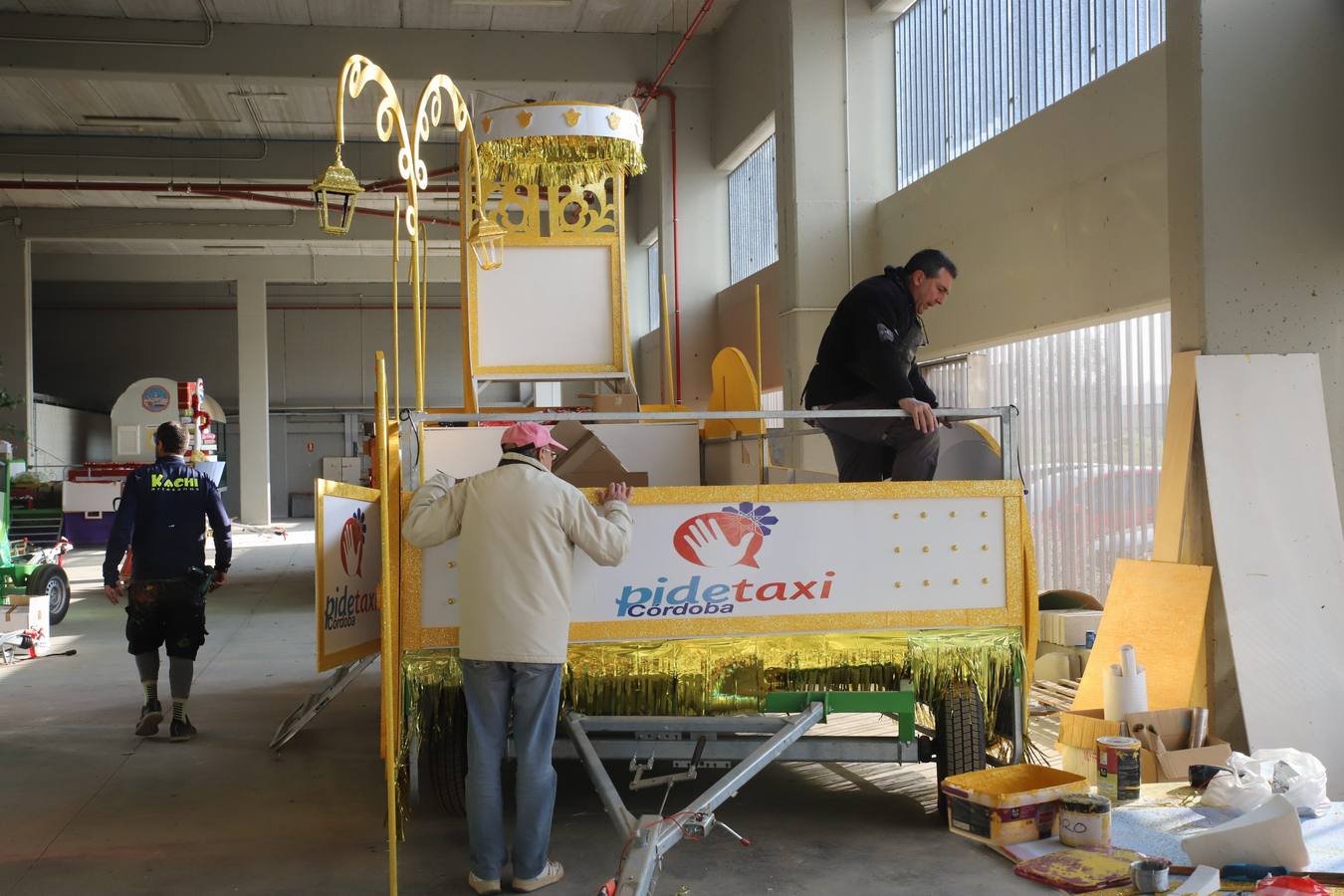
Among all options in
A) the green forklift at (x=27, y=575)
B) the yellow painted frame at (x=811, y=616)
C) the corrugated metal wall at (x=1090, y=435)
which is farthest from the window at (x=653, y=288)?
the yellow painted frame at (x=811, y=616)

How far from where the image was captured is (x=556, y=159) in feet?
25.9

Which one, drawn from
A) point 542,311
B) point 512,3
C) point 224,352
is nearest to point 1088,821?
point 542,311

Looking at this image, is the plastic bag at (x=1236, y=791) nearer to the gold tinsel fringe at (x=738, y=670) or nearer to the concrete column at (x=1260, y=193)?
the concrete column at (x=1260, y=193)

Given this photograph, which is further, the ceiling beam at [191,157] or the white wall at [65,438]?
the white wall at [65,438]

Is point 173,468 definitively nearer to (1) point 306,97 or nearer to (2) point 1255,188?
(2) point 1255,188

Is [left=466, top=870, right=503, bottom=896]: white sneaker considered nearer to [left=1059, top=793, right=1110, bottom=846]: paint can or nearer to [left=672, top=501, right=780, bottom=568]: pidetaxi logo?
[left=672, top=501, right=780, bottom=568]: pidetaxi logo

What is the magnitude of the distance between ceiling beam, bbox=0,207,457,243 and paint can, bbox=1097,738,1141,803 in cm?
1705

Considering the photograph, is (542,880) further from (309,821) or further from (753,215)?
(753,215)

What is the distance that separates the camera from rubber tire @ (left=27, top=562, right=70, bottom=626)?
10.1m

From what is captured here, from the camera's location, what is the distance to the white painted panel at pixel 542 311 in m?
A: 8.02

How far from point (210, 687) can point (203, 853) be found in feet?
11.5

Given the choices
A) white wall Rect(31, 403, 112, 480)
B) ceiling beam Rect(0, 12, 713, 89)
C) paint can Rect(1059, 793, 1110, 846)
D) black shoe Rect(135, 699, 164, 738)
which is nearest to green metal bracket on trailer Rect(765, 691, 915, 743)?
paint can Rect(1059, 793, 1110, 846)

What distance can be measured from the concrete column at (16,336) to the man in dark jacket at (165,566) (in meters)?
15.9

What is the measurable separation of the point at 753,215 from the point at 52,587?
811cm
